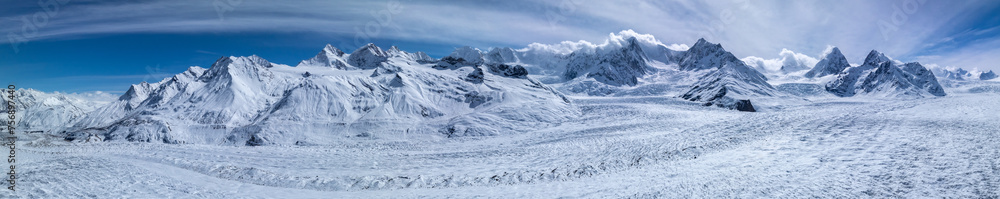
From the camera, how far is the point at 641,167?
25.9m

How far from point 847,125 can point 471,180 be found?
973 inches

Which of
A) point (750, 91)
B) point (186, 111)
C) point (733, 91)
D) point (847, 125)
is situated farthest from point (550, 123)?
point (750, 91)

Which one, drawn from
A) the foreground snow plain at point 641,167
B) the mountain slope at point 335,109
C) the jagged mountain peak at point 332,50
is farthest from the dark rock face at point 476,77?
the jagged mountain peak at point 332,50

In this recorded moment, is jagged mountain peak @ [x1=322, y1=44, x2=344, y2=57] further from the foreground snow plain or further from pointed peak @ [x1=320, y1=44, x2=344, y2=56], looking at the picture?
the foreground snow plain

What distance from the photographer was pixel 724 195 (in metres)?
17.7

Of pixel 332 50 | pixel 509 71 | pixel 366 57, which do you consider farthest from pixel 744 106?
pixel 332 50

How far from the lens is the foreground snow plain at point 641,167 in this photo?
17531 millimetres

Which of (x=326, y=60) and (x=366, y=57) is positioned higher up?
(x=366, y=57)

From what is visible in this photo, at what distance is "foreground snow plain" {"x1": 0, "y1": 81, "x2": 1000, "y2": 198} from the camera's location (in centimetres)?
1753

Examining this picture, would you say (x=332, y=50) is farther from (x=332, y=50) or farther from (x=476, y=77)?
(x=476, y=77)

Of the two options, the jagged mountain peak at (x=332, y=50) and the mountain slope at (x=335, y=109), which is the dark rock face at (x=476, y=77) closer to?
the mountain slope at (x=335, y=109)

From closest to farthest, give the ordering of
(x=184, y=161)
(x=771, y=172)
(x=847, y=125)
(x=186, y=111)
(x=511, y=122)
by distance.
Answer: (x=771, y=172) < (x=847, y=125) < (x=184, y=161) < (x=511, y=122) < (x=186, y=111)

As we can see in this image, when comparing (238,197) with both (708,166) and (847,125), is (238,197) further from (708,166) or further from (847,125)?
(847,125)

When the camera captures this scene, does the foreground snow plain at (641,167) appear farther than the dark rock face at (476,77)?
No
